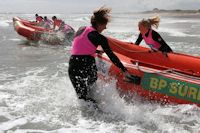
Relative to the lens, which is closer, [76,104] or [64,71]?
[76,104]

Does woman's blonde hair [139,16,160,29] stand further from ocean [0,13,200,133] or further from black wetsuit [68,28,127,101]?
black wetsuit [68,28,127,101]

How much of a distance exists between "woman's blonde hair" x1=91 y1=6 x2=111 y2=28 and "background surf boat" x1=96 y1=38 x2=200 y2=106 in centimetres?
107

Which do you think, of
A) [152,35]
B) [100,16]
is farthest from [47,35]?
[100,16]

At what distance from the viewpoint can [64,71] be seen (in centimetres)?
864

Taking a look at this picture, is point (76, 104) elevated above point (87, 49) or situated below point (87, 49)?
below

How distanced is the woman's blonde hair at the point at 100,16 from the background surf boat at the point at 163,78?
3.52ft

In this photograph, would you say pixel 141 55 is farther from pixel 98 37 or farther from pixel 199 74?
pixel 98 37

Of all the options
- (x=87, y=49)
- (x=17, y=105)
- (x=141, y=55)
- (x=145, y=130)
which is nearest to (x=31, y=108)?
(x=17, y=105)

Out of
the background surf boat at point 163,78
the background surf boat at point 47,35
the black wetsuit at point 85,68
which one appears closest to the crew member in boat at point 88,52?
the black wetsuit at point 85,68

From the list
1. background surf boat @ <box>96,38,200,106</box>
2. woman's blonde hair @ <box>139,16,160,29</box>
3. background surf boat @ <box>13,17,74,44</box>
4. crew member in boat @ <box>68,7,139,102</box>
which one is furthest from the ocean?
background surf boat @ <box>13,17,74,44</box>

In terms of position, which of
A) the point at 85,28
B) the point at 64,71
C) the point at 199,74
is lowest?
the point at 64,71

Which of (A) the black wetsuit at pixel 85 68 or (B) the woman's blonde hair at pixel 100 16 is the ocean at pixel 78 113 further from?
(A) the black wetsuit at pixel 85 68

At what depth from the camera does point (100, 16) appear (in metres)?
4.58

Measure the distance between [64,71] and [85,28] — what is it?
4.08 m
